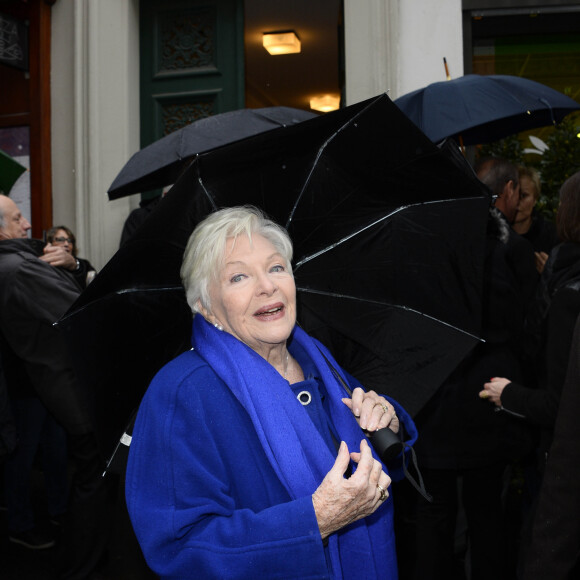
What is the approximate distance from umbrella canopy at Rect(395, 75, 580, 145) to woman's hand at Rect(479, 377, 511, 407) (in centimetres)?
117

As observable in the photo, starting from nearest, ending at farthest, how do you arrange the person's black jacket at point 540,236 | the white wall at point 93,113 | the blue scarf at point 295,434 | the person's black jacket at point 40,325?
the blue scarf at point 295,434, the person's black jacket at point 40,325, the person's black jacket at point 540,236, the white wall at point 93,113

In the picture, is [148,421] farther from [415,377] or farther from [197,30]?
[197,30]

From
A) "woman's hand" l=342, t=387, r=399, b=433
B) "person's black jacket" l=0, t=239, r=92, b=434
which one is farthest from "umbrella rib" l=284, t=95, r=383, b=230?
"person's black jacket" l=0, t=239, r=92, b=434

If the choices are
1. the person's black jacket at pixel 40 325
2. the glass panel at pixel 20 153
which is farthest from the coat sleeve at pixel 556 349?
the glass panel at pixel 20 153

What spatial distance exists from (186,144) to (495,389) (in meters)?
1.93

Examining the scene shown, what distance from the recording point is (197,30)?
664 centimetres

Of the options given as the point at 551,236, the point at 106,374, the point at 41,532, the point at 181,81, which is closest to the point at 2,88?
the point at 181,81

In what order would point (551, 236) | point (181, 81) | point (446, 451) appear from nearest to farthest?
point (446, 451), point (551, 236), point (181, 81)

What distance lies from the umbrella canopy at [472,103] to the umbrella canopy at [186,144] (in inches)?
23.0

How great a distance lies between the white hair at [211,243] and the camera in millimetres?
2066

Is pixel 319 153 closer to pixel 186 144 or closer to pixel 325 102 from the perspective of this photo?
pixel 186 144

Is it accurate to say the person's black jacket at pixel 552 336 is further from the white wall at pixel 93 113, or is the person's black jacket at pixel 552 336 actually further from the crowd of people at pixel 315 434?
the white wall at pixel 93 113

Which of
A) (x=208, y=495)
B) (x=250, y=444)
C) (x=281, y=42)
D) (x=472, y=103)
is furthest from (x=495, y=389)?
(x=281, y=42)

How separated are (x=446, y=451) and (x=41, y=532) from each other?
121 inches
